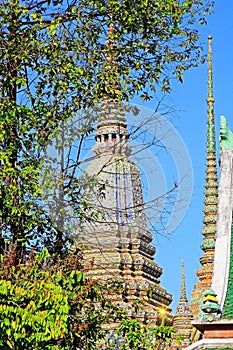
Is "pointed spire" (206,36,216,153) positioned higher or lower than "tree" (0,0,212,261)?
higher

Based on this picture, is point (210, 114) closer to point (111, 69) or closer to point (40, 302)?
point (111, 69)

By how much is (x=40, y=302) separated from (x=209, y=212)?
2132cm

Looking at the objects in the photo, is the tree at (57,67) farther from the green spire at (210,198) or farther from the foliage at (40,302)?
the green spire at (210,198)

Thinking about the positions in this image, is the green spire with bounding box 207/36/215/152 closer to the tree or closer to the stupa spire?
the stupa spire

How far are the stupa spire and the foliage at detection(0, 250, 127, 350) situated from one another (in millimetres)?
17335

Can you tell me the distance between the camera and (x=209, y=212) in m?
30.8

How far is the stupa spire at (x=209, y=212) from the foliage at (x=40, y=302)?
1734 cm

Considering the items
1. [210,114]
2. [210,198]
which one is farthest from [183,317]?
[210,114]

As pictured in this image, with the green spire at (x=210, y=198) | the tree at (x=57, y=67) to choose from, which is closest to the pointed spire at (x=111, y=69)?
Answer: the tree at (x=57, y=67)

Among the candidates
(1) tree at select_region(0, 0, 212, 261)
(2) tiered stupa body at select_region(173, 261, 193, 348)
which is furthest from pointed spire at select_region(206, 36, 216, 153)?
(1) tree at select_region(0, 0, 212, 261)

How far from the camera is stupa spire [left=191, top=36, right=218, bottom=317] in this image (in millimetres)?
29484

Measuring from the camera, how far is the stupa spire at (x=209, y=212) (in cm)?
2948

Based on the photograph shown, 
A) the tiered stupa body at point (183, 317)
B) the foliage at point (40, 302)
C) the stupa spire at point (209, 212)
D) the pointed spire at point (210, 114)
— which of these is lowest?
the foliage at point (40, 302)

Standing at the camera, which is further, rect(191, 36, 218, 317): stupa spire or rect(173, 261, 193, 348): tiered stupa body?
rect(173, 261, 193, 348): tiered stupa body
